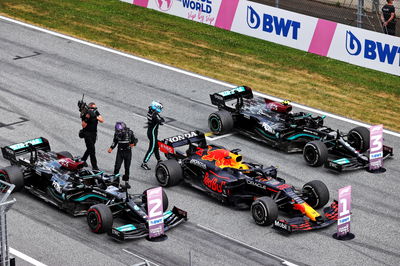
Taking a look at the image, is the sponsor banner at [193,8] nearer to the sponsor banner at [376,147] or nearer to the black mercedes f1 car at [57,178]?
the sponsor banner at [376,147]

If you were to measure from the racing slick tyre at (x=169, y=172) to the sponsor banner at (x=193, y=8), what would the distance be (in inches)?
527

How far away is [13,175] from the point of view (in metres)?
20.4

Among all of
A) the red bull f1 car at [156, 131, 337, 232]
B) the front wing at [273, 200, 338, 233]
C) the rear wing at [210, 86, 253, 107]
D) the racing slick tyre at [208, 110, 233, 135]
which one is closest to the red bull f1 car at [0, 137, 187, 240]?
the red bull f1 car at [156, 131, 337, 232]

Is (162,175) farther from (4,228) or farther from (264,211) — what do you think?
(4,228)

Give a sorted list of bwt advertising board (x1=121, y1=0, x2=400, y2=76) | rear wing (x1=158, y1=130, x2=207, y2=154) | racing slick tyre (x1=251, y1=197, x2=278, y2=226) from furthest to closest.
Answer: bwt advertising board (x1=121, y1=0, x2=400, y2=76) < rear wing (x1=158, y1=130, x2=207, y2=154) < racing slick tyre (x1=251, y1=197, x2=278, y2=226)

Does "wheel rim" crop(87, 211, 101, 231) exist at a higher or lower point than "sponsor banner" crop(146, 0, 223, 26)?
lower

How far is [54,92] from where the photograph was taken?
27875 mm

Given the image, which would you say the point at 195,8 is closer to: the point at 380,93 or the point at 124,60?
the point at 124,60

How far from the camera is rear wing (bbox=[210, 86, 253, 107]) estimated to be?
25.3 meters

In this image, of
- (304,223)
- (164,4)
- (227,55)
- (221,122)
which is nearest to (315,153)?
(221,122)

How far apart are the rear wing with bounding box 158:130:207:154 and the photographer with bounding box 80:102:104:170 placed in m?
1.69

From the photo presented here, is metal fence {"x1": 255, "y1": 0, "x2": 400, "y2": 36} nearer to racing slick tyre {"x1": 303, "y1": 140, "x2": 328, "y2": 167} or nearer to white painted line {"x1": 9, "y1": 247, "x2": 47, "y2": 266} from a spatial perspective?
racing slick tyre {"x1": 303, "y1": 140, "x2": 328, "y2": 167}

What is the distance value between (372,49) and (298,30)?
3.03 m

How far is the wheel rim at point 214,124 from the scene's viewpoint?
24766mm
